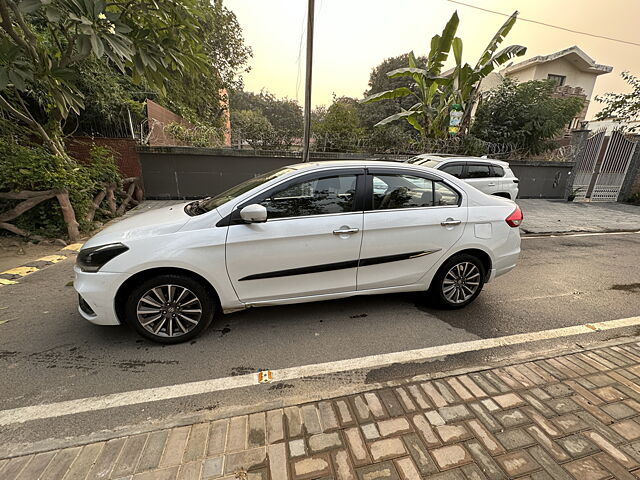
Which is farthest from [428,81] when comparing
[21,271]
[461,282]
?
[21,271]

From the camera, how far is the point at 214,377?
2.32 meters

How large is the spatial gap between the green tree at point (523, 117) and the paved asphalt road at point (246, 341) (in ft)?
32.7

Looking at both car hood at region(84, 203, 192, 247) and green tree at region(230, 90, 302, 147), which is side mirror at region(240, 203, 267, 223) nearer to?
car hood at region(84, 203, 192, 247)

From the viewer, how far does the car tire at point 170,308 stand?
252 cm

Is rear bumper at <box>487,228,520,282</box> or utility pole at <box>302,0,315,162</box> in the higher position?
utility pole at <box>302,0,315,162</box>

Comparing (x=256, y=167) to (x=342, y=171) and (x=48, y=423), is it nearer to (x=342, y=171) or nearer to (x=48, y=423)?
(x=342, y=171)

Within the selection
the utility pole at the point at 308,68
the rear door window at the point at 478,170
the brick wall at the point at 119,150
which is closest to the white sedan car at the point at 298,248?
the rear door window at the point at 478,170

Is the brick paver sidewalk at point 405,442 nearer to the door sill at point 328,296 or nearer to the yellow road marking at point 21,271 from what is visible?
the door sill at point 328,296

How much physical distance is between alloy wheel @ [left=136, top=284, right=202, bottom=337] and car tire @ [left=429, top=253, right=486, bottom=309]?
2.49 meters

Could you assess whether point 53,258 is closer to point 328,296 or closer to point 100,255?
point 100,255

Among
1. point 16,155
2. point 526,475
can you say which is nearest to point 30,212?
point 16,155

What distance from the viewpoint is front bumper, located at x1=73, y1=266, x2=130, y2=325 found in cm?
243

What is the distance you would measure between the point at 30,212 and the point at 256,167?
229 inches

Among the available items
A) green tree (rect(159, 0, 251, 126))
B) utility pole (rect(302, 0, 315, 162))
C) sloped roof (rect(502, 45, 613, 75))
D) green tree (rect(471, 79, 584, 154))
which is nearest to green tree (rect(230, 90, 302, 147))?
green tree (rect(159, 0, 251, 126))
